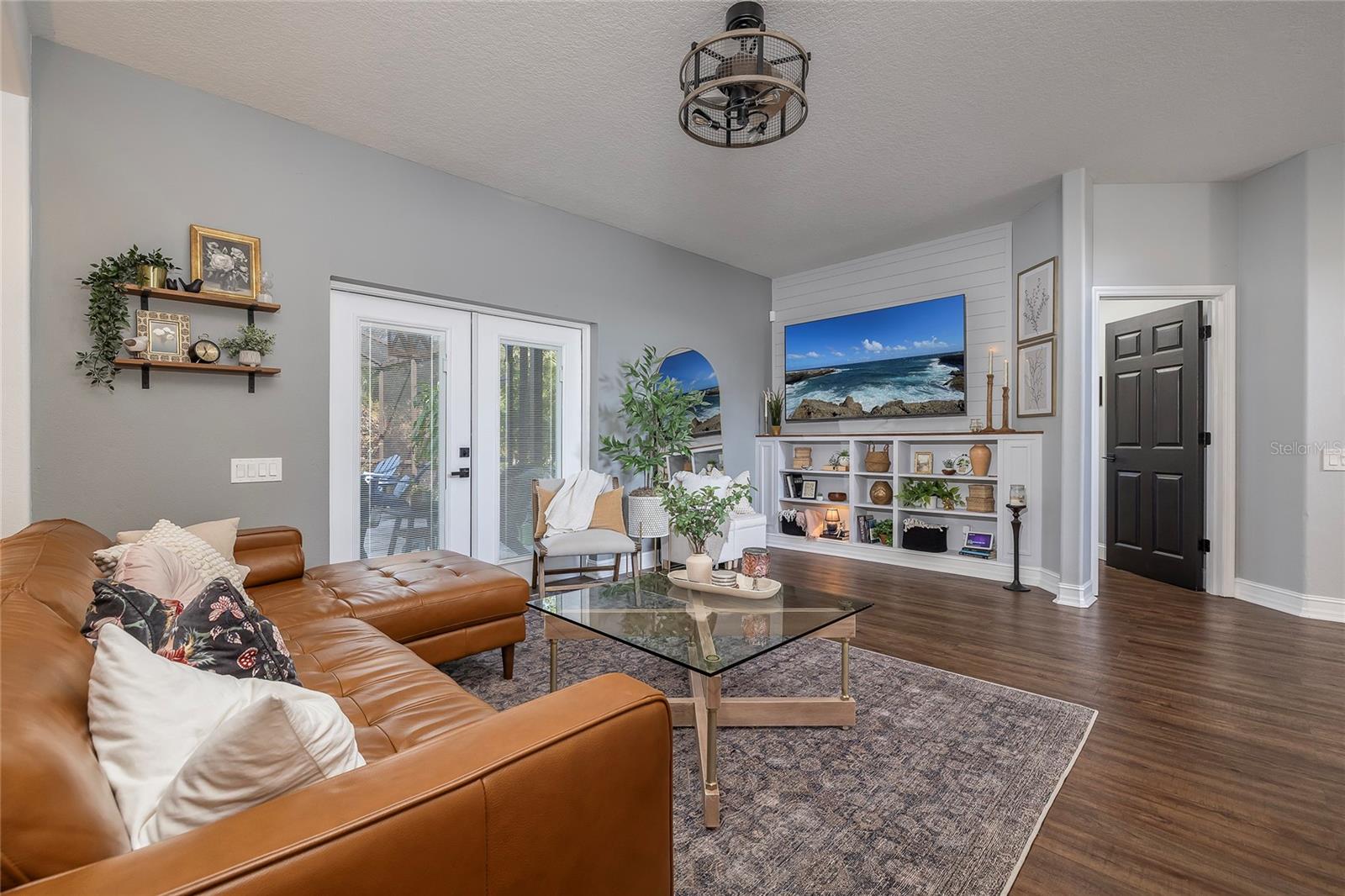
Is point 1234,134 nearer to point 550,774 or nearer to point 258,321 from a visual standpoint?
point 550,774

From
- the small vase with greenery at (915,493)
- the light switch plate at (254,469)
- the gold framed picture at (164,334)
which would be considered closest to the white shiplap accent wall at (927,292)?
the small vase with greenery at (915,493)

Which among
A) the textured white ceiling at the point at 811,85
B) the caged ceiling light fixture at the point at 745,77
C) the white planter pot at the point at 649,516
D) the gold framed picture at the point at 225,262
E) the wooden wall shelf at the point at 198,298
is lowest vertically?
the white planter pot at the point at 649,516

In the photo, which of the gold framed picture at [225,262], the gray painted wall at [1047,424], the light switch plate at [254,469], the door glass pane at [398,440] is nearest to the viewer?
the gold framed picture at [225,262]

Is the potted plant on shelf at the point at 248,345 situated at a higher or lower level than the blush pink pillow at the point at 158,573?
higher

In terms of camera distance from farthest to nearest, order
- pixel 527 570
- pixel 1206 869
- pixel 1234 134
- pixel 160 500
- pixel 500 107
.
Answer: pixel 527 570 → pixel 1234 134 → pixel 500 107 → pixel 160 500 → pixel 1206 869

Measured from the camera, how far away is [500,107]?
124 inches

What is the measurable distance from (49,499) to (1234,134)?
6450 mm

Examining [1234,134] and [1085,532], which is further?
[1085,532]

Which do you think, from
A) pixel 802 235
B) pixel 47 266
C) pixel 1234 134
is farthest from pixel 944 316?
pixel 47 266

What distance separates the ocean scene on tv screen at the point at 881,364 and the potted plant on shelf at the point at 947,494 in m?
0.64

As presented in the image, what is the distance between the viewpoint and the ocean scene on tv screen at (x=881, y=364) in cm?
521

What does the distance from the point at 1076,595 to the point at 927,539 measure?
1.27 metres

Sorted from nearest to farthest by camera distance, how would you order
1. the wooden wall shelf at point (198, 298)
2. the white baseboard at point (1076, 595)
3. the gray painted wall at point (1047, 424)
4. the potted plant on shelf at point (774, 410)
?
the wooden wall shelf at point (198, 298)
the white baseboard at point (1076, 595)
the gray painted wall at point (1047, 424)
the potted plant on shelf at point (774, 410)

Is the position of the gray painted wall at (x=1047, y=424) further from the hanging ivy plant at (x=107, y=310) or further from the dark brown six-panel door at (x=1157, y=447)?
the hanging ivy plant at (x=107, y=310)
